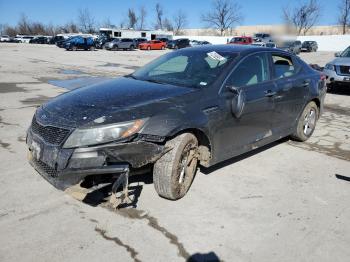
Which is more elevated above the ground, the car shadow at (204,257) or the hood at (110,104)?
the hood at (110,104)

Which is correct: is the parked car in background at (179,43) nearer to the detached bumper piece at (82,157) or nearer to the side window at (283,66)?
the side window at (283,66)

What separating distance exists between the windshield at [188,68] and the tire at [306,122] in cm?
200

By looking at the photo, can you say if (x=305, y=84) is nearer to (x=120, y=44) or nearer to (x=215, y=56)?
(x=215, y=56)

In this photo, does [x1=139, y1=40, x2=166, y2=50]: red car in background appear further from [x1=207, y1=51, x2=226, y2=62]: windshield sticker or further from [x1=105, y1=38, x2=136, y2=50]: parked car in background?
[x1=207, y1=51, x2=226, y2=62]: windshield sticker

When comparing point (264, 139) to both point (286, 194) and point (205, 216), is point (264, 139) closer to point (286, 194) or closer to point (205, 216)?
point (286, 194)

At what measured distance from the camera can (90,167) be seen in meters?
3.36

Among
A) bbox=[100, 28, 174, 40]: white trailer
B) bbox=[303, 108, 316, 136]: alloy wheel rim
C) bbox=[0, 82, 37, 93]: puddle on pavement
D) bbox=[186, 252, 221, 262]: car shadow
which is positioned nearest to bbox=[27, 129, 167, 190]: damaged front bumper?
bbox=[186, 252, 221, 262]: car shadow

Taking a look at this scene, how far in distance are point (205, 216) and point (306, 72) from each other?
141 inches

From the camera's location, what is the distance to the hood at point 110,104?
357 centimetres

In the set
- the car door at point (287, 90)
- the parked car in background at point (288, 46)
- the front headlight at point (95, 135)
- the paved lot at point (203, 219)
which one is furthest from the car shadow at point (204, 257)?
the parked car in background at point (288, 46)

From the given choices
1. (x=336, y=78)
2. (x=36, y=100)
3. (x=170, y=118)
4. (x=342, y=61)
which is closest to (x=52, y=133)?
(x=170, y=118)

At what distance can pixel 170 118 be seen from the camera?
12.3 feet

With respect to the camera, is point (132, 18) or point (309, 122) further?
point (132, 18)

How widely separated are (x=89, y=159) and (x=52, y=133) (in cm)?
52
